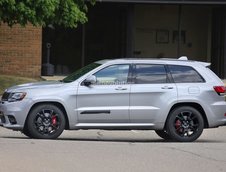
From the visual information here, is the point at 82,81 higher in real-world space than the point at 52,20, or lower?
lower

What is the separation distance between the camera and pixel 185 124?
1211 cm

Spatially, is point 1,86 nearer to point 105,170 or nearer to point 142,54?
point 142,54

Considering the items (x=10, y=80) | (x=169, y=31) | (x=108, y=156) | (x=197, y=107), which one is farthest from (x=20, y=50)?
(x=108, y=156)

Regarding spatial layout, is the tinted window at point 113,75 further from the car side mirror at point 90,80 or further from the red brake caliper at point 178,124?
the red brake caliper at point 178,124

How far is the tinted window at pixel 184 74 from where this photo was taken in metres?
12.2

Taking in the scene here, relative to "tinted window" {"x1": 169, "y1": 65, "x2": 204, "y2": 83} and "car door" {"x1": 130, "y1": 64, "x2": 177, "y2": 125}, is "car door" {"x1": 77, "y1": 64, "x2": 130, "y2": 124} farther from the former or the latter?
"tinted window" {"x1": 169, "y1": 65, "x2": 204, "y2": 83}

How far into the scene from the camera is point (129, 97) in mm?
11844

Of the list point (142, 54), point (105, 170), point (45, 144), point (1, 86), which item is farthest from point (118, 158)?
point (142, 54)

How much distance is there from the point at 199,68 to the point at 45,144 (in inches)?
152

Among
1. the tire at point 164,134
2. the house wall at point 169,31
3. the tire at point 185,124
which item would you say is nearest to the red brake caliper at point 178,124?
the tire at point 185,124

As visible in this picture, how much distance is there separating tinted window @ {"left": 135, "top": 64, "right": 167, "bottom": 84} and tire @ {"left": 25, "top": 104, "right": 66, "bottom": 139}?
1.78 meters

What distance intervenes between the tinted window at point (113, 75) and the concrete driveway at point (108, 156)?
57.2 inches

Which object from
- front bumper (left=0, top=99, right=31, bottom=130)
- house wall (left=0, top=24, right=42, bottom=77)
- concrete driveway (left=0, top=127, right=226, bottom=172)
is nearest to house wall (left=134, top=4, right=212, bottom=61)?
house wall (left=0, top=24, right=42, bottom=77)

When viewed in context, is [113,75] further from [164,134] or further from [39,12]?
[39,12]
